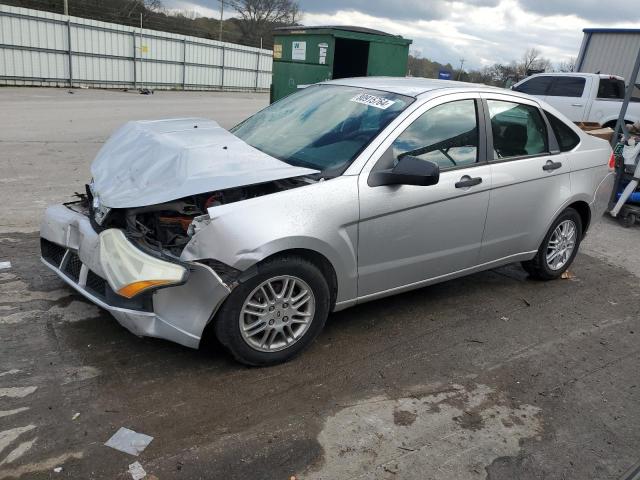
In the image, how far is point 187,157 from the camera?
11.5ft

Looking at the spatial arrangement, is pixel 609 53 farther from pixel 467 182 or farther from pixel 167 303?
pixel 167 303

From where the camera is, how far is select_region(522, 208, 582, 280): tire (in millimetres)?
5055

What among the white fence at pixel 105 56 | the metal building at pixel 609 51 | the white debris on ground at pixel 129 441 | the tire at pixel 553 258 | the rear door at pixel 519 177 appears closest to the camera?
the white debris on ground at pixel 129 441

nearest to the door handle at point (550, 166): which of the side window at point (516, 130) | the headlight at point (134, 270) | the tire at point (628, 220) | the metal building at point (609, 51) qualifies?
the side window at point (516, 130)

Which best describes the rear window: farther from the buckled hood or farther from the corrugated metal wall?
the buckled hood

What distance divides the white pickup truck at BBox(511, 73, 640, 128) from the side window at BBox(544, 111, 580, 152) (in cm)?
866

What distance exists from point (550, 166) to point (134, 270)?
353cm

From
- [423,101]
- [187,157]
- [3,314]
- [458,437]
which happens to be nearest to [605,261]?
[423,101]

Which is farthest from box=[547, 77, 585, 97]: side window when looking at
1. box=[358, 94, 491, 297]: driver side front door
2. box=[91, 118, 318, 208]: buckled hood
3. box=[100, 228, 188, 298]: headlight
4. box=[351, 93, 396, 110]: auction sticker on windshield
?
box=[100, 228, 188, 298]: headlight

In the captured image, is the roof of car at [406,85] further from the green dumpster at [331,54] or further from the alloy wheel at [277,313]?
the green dumpster at [331,54]

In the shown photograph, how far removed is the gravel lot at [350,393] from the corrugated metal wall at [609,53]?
48.9ft

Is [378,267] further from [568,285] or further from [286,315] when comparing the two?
[568,285]

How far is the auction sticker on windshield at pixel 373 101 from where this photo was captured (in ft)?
13.1

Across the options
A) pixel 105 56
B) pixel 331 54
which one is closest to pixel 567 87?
pixel 331 54
